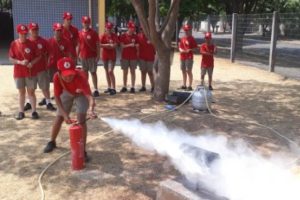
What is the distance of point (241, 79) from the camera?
43.1ft

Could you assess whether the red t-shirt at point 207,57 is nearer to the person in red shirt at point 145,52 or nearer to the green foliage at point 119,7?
the person in red shirt at point 145,52

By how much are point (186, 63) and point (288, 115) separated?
3.01 m

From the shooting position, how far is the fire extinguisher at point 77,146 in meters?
5.19

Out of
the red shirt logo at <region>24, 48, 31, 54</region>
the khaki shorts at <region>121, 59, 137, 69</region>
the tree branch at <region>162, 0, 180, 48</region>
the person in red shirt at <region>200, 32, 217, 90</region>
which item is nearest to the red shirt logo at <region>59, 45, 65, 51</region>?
the red shirt logo at <region>24, 48, 31, 54</region>

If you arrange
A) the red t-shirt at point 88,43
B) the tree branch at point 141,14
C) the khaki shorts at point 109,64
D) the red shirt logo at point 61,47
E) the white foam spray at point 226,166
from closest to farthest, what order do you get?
1. the white foam spray at point 226,166
2. the red shirt logo at point 61,47
3. the tree branch at point 141,14
4. the red t-shirt at point 88,43
5. the khaki shorts at point 109,64

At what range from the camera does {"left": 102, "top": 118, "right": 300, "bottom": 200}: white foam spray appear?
418 centimetres

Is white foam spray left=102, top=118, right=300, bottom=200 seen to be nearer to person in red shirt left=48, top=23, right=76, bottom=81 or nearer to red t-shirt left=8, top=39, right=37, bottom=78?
red t-shirt left=8, top=39, right=37, bottom=78

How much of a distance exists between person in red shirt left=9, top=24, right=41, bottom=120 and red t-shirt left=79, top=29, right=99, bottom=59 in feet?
5.81

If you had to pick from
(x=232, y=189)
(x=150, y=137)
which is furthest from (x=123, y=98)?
(x=232, y=189)

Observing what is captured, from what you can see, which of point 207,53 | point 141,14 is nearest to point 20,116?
point 141,14

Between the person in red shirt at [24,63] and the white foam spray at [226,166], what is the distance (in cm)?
154

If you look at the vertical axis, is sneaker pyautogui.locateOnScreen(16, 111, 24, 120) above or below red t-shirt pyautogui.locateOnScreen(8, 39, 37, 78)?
below

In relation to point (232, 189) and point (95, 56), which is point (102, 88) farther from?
point (232, 189)

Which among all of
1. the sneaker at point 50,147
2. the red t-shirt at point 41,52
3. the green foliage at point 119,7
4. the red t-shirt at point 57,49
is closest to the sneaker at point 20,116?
the red t-shirt at point 41,52
